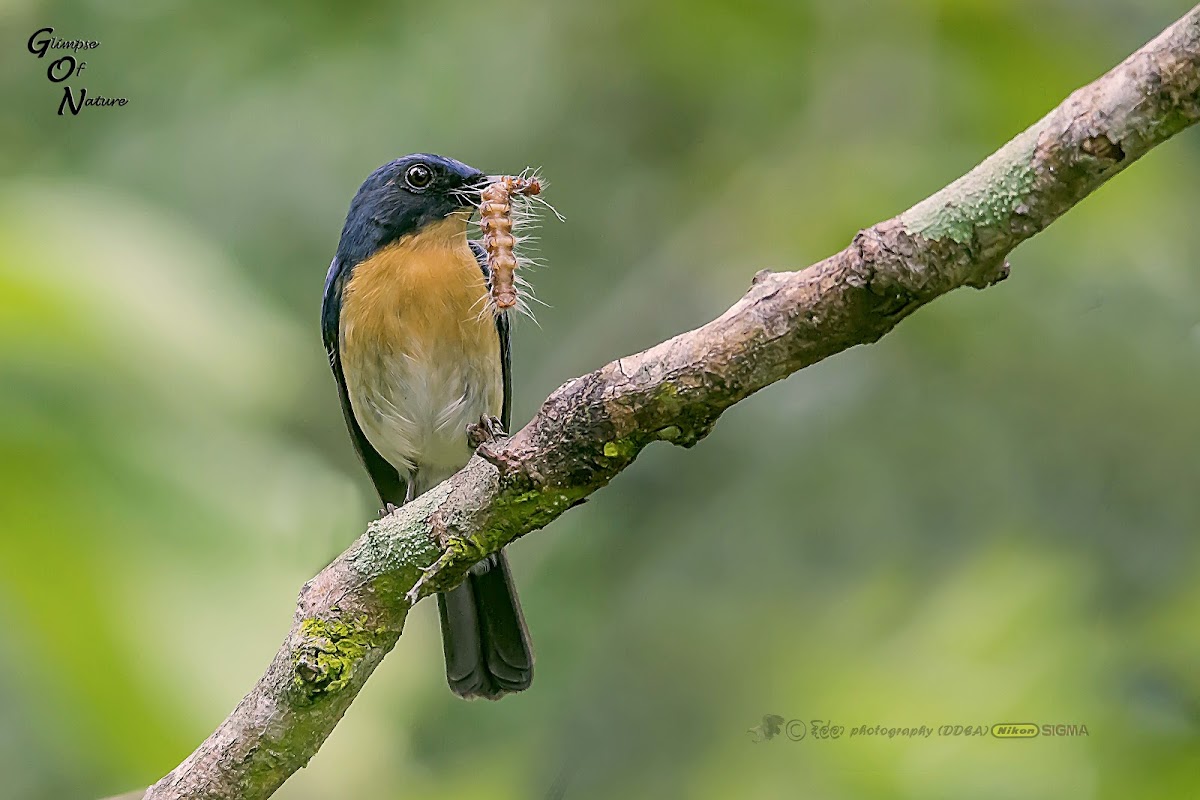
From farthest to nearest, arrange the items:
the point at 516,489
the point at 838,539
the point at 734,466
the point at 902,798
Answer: the point at 734,466 < the point at 838,539 < the point at 902,798 < the point at 516,489

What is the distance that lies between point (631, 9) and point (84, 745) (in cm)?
367

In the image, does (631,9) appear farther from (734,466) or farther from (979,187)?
(979,187)

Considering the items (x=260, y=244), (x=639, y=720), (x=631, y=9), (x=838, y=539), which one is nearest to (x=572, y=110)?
(x=631, y=9)

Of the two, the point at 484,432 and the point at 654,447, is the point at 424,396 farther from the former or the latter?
the point at 484,432

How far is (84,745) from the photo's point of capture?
1.84 m

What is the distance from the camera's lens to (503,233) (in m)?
3.16

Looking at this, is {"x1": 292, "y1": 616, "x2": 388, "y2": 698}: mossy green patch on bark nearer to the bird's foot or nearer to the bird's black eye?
the bird's foot

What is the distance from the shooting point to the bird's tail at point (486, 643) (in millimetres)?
3918

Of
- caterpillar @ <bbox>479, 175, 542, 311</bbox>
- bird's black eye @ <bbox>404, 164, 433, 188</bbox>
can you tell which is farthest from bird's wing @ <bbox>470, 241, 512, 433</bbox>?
caterpillar @ <bbox>479, 175, 542, 311</bbox>

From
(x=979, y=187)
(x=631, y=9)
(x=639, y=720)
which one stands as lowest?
(x=979, y=187)

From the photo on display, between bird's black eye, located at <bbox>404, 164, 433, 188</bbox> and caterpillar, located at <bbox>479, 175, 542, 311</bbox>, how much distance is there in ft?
3.04

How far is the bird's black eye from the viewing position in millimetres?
4441

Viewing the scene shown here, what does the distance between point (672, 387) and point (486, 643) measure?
2089 millimetres

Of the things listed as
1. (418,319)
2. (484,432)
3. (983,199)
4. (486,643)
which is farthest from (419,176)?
(983,199)
